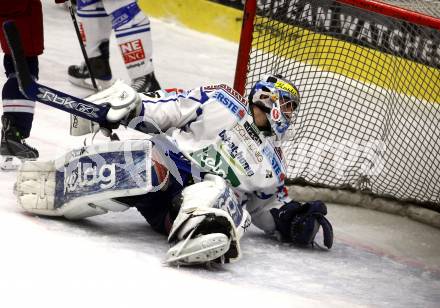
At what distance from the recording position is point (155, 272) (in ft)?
8.55

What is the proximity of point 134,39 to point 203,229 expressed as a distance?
6.39 ft

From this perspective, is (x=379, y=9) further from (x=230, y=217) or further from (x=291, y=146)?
(x=230, y=217)

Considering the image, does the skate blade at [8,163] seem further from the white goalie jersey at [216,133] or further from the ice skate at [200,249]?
the ice skate at [200,249]

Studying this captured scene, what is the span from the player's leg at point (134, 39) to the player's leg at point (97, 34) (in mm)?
221

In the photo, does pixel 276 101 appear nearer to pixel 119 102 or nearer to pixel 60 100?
pixel 119 102

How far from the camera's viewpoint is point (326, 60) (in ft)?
13.0

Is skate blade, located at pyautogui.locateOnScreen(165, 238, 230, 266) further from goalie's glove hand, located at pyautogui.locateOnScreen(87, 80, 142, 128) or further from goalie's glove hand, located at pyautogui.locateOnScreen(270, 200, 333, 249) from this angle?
goalie's glove hand, located at pyautogui.locateOnScreen(270, 200, 333, 249)

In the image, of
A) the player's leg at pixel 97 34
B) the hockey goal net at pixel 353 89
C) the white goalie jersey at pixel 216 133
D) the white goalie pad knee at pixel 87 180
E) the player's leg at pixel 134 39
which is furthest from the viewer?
the player's leg at pixel 97 34

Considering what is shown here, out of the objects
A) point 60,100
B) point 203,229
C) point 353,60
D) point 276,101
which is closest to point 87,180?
point 60,100

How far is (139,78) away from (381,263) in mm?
1663

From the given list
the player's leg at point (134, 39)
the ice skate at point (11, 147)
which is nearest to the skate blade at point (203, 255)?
the ice skate at point (11, 147)

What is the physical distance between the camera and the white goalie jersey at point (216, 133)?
A: 3.06 meters

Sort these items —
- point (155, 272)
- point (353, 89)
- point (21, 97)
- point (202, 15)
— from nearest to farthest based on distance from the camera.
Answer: point (155, 272), point (21, 97), point (353, 89), point (202, 15)

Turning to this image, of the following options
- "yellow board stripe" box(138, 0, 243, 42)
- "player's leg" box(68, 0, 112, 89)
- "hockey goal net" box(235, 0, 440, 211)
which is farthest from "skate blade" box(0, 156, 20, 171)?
"yellow board stripe" box(138, 0, 243, 42)
